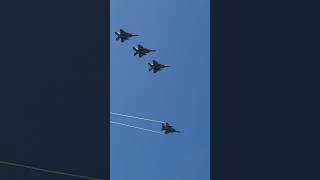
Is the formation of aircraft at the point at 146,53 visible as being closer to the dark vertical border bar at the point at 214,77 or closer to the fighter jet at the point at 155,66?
the fighter jet at the point at 155,66

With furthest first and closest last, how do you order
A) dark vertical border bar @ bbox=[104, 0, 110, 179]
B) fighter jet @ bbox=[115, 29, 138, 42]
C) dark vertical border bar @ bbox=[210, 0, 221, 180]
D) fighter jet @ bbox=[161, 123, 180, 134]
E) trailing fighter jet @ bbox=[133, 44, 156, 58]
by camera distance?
dark vertical border bar @ bbox=[104, 0, 110, 179] → fighter jet @ bbox=[115, 29, 138, 42] → trailing fighter jet @ bbox=[133, 44, 156, 58] → fighter jet @ bbox=[161, 123, 180, 134] → dark vertical border bar @ bbox=[210, 0, 221, 180]

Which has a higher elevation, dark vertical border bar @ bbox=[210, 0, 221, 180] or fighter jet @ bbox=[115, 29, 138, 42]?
fighter jet @ bbox=[115, 29, 138, 42]

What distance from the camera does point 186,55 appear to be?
382cm

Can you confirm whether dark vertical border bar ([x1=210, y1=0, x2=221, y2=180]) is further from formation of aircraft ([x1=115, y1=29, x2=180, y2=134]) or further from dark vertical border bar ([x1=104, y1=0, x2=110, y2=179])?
dark vertical border bar ([x1=104, y1=0, x2=110, y2=179])

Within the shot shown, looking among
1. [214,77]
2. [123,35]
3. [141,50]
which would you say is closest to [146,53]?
[141,50]

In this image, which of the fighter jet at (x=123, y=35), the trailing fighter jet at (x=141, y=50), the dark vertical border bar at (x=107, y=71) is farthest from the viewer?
the dark vertical border bar at (x=107, y=71)

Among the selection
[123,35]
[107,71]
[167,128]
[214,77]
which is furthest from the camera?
[107,71]

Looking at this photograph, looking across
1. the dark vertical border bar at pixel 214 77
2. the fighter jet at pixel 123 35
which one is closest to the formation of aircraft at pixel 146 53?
the fighter jet at pixel 123 35

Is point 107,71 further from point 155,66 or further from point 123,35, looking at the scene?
point 155,66

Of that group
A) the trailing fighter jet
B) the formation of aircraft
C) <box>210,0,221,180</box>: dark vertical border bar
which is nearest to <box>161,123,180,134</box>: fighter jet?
the formation of aircraft

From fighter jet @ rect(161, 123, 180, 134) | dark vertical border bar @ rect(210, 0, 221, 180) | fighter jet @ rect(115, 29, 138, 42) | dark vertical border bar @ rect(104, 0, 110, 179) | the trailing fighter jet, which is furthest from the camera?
dark vertical border bar @ rect(104, 0, 110, 179)

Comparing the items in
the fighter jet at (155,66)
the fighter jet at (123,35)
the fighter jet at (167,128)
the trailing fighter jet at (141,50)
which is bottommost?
the fighter jet at (167,128)

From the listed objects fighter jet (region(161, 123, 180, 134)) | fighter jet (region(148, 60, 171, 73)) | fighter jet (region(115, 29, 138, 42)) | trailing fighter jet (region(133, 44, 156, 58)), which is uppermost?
fighter jet (region(115, 29, 138, 42))

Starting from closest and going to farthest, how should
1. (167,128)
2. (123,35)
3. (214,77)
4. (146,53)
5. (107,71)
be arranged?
(214,77), (167,128), (146,53), (123,35), (107,71)
